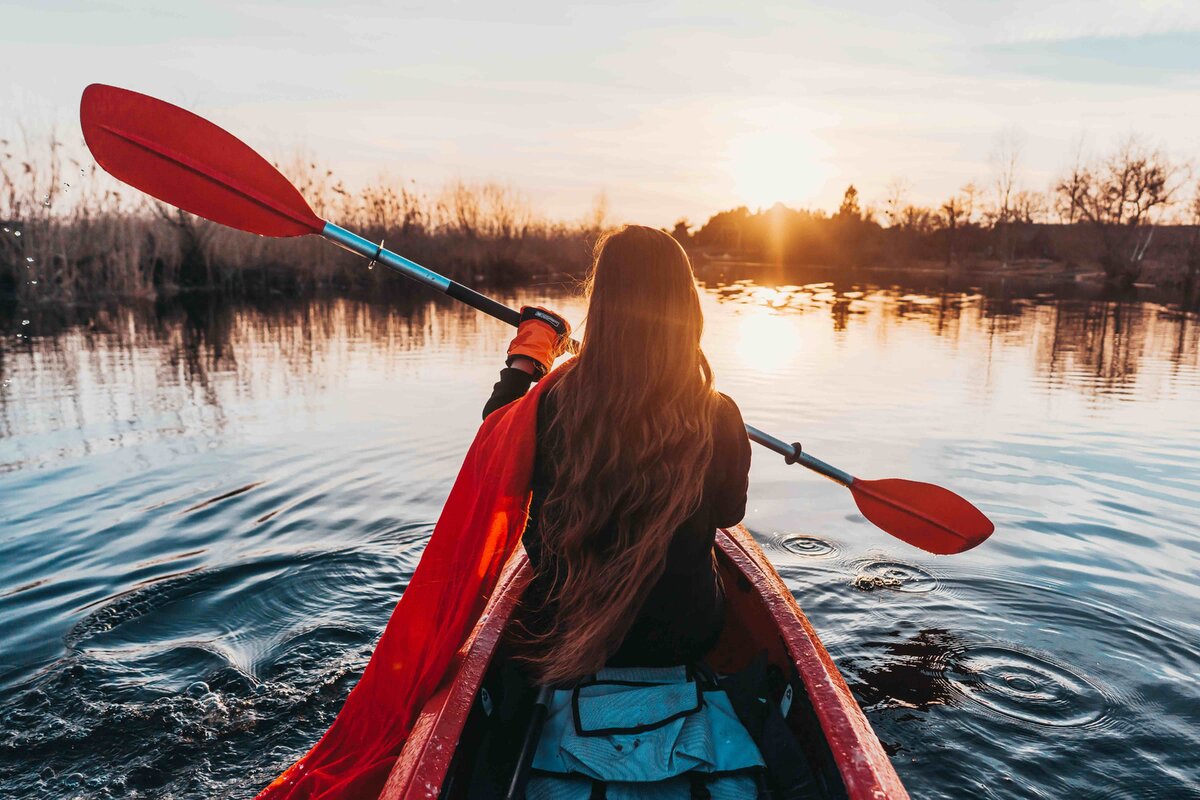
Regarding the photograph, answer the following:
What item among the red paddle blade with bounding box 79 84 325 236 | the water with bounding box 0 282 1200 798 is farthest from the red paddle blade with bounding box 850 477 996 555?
the red paddle blade with bounding box 79 84 325 236

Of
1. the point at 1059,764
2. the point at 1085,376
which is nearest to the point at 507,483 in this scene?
the point at 1059,764

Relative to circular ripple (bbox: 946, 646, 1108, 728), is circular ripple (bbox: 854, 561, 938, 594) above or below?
above

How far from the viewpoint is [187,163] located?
3172 millimetres

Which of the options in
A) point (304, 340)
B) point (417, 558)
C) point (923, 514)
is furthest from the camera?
point (304, 340)

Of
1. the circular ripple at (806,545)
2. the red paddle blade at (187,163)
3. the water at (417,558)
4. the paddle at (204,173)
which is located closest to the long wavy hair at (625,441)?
the paddle at (204,173)

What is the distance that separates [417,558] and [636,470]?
2.99 meters

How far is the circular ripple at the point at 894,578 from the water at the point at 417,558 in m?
0.02

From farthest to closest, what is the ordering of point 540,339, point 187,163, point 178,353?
point 178,353, point 187,163, point 540,339

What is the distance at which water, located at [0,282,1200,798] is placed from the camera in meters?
2.84

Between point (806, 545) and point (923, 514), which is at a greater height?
point (923, 514)

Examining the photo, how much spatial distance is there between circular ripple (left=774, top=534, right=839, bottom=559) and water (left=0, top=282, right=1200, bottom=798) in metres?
0.02

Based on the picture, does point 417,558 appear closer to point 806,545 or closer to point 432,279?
point 432,279

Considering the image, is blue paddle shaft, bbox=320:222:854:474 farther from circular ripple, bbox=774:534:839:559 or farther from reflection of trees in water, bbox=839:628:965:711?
circular ripple, bbox=774:534:839:559

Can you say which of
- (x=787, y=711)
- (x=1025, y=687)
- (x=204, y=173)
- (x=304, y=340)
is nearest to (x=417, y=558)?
(x=204, y=173)
